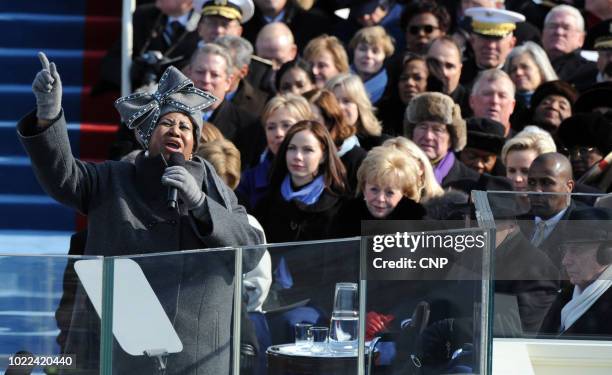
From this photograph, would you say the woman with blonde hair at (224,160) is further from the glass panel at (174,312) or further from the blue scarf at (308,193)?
the glass panel at (174,312)

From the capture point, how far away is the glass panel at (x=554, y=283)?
4387 mm

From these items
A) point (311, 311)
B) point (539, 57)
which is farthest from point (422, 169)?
point (311, 311)

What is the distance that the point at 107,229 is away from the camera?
4625mm

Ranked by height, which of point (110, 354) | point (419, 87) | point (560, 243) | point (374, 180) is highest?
point (419, 87)

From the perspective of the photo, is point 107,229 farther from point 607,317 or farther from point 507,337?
point 607,317

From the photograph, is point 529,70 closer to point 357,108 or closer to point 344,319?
point 357,108

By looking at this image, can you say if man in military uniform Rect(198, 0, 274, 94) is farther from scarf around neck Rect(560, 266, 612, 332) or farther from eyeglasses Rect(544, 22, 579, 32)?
scarf around neck Rect(560, 266, 612, 332)

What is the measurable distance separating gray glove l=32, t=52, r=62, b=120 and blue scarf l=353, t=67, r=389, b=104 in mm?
4438

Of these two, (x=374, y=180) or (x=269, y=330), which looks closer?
(x=269, y=330)

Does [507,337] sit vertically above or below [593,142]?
below

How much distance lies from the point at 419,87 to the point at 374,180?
1955 millimetres

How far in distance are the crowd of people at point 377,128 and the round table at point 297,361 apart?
148mm

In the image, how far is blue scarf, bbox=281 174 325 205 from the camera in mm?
7004

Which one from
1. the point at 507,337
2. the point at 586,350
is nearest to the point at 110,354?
the point at 507,337
